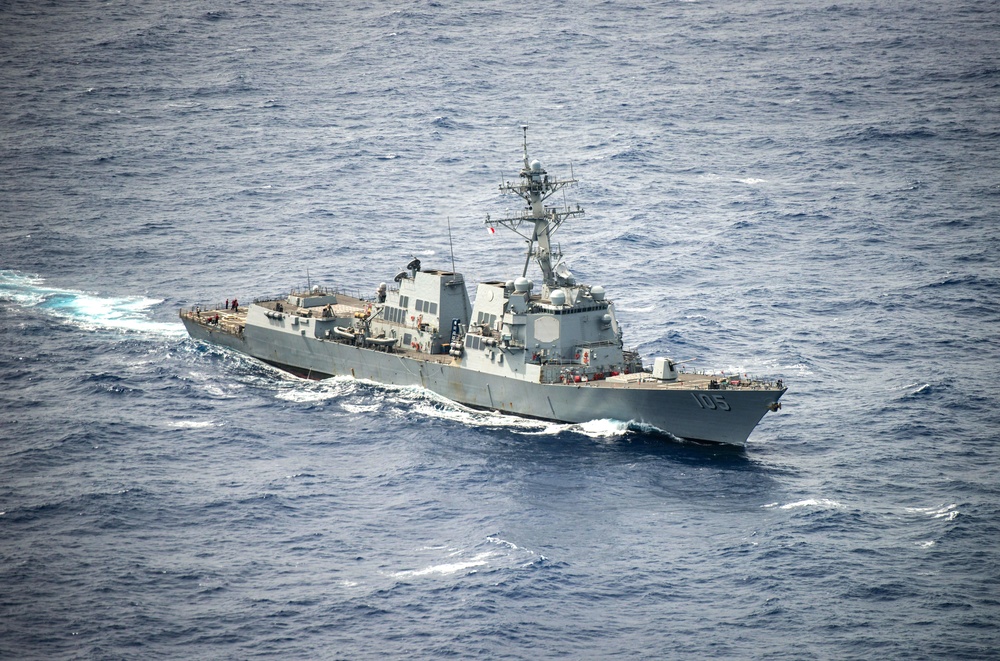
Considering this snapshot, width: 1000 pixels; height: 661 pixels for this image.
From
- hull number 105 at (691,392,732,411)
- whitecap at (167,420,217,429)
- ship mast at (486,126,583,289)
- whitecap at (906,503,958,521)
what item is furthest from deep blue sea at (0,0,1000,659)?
ship mast at (486,126,583,289)

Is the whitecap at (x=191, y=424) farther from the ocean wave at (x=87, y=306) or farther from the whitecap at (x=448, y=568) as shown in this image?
the whitecap at (x=448, y=568)

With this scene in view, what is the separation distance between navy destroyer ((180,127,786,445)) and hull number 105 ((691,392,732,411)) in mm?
50

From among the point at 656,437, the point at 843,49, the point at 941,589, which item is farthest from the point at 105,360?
the point at 843,49

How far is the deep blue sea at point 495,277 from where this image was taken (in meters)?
43.0

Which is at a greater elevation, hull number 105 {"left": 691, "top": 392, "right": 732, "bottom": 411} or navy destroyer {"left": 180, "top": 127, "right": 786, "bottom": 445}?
navy destroyer {"left": 180, "top": 127, "right": 786, "bottom": 445}

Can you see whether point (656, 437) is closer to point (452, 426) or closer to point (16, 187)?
point (452, 426)

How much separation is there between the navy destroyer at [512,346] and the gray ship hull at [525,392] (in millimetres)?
58

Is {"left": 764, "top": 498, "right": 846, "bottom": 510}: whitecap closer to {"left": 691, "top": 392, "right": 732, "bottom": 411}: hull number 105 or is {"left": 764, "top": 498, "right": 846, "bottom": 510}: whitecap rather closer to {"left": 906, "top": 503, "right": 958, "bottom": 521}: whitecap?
{"left": 906, "top": 503, "right": 958, "bottom": 521}: whitecap

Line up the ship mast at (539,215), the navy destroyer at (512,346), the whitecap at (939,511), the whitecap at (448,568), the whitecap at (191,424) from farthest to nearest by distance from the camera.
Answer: the ship mast at (539,215) → the whitecap at (191,424) → the navy destroyer at (512,346) → the whitecap at (939,511) → the whitecap at (448,568)

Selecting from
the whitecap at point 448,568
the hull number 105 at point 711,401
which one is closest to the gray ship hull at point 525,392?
the hull number 105 at point 711,401

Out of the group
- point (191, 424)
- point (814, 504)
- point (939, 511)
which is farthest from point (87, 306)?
point (939, 511)

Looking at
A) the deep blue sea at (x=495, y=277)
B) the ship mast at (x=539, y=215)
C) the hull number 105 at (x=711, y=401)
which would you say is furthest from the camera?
the ship mast at (x=539, y=215)

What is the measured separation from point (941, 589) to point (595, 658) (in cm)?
1250

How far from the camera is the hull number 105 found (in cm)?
5569
